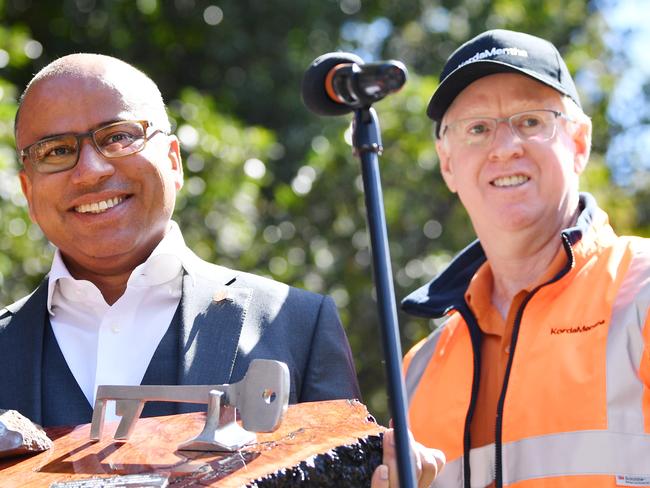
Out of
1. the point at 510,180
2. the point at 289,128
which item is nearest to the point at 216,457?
the point at 510,180

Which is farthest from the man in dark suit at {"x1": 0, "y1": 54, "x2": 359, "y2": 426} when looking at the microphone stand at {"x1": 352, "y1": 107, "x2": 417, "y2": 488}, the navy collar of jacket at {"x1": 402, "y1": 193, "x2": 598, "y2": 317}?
the microphone stand at {"x1": 352, "y1": 107, "x2": 417, "y2": 488}

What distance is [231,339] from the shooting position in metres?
2.86

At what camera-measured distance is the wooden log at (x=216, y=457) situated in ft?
6.77

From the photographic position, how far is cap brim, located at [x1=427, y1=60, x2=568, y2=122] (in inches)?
131

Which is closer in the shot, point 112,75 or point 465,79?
point 112,75

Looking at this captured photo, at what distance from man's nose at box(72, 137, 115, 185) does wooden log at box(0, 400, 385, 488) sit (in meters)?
0.73

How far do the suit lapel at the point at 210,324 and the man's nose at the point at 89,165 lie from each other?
1.20 ft

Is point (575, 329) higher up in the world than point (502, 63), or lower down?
lower down

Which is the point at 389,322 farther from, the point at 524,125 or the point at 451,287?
the point at 451,287

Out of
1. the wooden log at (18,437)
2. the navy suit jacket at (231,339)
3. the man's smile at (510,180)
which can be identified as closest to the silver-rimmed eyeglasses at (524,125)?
the man's smile at (510,180)

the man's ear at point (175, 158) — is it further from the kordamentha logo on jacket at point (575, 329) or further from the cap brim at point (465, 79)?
the kordamentha logo on jacket at point (575, 329)

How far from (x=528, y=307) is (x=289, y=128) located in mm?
5211

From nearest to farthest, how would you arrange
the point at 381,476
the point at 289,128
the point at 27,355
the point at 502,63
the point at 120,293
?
the point at 381,476, the point at 27,355, the point at 120,293, the point at 502,63, the point at 289,128

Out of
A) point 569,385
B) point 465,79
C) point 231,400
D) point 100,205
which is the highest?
point 465,79
